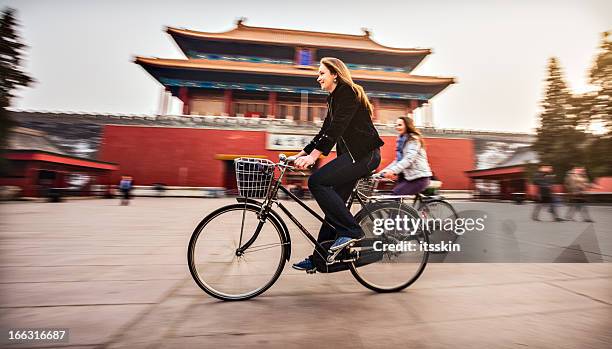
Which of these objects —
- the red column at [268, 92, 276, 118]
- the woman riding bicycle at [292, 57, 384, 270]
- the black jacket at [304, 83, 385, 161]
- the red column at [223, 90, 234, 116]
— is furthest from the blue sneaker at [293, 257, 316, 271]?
the red column at [223, 90, 234, 116]

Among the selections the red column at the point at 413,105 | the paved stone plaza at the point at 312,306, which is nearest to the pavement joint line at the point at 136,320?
the paved stone plaza at the point at 312,306

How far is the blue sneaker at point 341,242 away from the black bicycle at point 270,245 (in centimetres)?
5

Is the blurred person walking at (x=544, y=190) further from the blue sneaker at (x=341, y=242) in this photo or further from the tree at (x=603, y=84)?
the blue sneaker at (x=341, y=242)

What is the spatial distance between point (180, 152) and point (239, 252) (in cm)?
1169

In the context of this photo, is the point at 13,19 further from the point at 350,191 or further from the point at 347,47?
the point at 347,47

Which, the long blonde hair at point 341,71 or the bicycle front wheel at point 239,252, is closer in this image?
the bicycle front wheel at point 239,252

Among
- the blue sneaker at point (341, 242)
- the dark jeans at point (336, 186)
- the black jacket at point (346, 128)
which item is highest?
the black jacket at point (346, 128)

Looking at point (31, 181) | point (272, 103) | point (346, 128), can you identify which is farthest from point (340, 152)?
point (272, 103)

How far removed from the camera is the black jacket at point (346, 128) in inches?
72.1

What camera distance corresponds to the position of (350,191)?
2.01m

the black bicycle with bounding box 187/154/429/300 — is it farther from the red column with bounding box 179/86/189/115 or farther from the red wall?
the red column with bounding box 179/86/189/115

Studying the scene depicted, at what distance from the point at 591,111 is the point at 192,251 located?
14.5ft

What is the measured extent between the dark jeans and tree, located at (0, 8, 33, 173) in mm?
2055

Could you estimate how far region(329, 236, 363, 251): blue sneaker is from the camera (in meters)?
1.85
